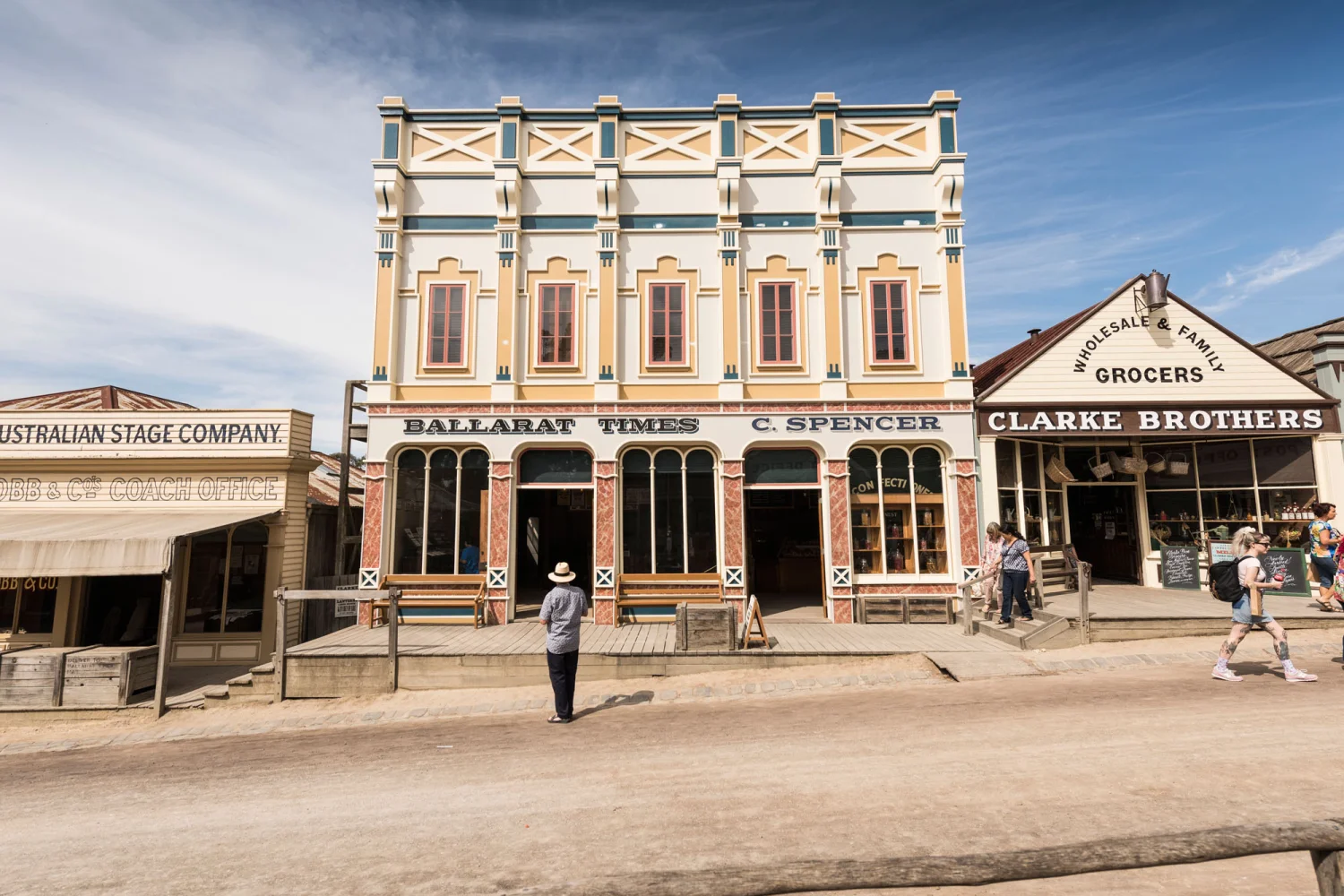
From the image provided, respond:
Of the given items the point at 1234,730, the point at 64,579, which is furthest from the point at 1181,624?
the point at 64,579

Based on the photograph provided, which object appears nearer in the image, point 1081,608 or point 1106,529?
point 1081,608

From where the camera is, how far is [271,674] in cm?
1097

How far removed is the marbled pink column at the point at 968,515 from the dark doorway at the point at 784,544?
12.2 ft

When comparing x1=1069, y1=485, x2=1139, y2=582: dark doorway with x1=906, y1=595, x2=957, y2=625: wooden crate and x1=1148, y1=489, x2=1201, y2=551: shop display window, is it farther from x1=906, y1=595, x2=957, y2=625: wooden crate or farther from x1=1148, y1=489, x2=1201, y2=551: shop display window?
x1=906, y1=595, x2=957, y2=625: wooden crate

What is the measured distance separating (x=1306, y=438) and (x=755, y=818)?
50.8 feet

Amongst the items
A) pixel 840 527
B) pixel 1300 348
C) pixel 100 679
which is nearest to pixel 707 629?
pixel 840 527

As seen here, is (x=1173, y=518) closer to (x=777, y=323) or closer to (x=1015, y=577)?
(x=1015, y=577)

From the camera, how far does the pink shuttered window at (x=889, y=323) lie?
14.3 m

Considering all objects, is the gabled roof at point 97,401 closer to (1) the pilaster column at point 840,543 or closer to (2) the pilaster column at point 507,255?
(2) the pilaster column at point 507,255

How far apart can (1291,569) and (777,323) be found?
10973 millimetres

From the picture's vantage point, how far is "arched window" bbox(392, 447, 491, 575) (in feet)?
45.8

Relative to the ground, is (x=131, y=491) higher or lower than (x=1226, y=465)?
lower

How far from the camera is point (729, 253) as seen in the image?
14.5 m

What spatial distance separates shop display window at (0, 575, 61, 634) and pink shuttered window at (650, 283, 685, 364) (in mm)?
12952
